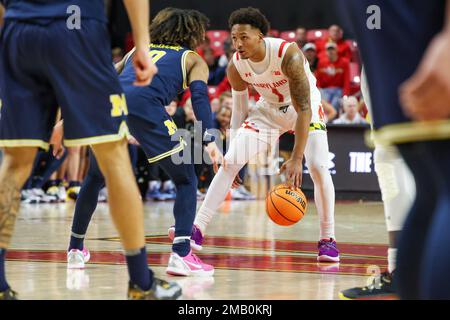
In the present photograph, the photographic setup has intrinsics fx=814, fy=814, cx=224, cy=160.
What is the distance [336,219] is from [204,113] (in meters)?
5.22

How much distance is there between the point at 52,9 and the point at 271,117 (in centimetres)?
319

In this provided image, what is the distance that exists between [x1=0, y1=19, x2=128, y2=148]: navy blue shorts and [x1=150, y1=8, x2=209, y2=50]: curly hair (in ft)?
5.98

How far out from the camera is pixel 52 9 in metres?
3.73

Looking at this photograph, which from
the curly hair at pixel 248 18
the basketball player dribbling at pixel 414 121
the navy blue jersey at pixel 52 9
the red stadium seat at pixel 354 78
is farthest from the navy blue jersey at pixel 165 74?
the red stadium seat at pixel 354 78

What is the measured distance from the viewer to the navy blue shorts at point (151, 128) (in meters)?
5.23

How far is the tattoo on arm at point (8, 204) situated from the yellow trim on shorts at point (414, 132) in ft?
6.58

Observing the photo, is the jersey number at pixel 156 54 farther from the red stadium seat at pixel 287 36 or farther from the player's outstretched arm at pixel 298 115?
the red stadium seat at pixel 287 36

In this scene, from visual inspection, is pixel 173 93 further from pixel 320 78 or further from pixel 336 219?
pixel 320 78

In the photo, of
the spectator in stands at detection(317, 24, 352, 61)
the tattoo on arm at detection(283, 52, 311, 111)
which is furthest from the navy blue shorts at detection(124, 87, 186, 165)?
the spectator in stands at detection(317, 24, 352, 61)

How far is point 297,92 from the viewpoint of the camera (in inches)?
231

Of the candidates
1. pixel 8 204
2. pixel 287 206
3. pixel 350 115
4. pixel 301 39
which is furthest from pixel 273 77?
pixel 301 39

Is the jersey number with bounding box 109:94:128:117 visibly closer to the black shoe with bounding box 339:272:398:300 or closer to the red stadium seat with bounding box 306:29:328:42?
the black shoe with bounding box 339:272:398:300

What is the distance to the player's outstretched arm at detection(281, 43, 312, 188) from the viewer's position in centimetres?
577

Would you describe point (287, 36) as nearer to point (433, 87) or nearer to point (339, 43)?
point (339, 43)
